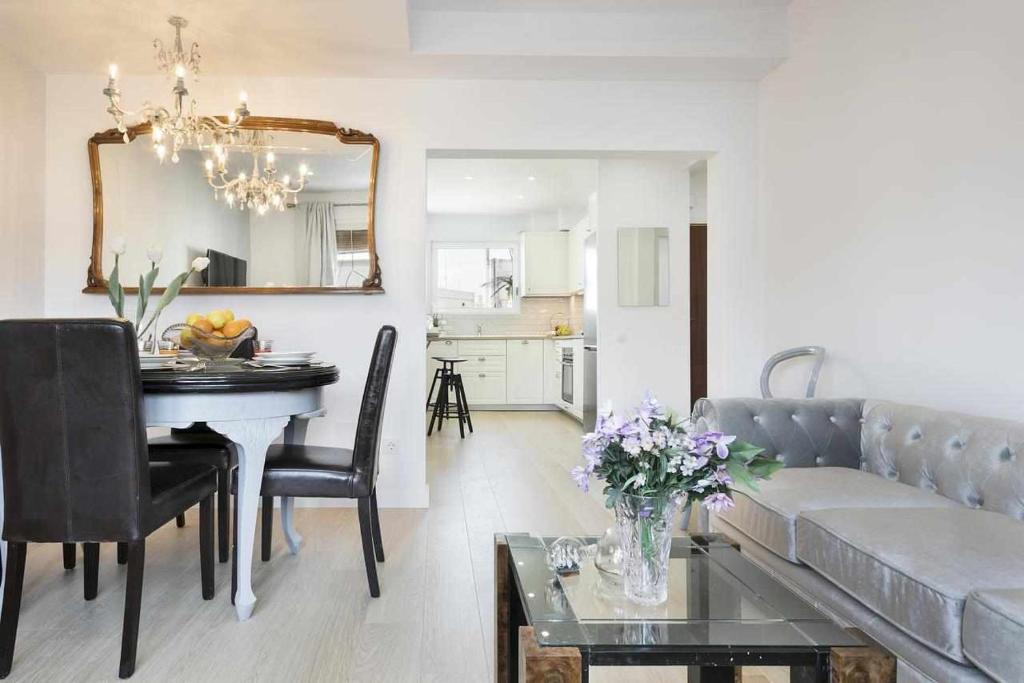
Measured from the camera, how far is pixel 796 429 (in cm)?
263

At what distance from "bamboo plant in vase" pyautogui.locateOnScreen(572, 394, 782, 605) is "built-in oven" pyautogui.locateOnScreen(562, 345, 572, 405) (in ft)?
18.9

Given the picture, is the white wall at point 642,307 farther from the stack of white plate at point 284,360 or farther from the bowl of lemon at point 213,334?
the bowl of lemon at point 213,334

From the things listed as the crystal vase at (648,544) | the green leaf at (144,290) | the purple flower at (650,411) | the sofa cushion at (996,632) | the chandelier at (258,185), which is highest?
the chandelier at (258,185)

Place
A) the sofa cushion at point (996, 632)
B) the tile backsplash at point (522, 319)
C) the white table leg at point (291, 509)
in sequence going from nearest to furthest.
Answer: the sofa cushion at point (996, 632)
the white table leg at point (291, 509)
the tile backsplash at point (522, 319)

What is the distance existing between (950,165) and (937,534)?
148cm

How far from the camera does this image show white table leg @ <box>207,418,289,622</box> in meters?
2.17

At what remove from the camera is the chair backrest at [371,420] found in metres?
2.38

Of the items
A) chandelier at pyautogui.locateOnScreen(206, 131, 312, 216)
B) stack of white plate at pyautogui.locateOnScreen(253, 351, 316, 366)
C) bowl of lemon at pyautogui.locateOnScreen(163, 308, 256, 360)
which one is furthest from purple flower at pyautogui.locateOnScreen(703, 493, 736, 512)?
chandelier at pyautogui.locateOnScreen(206, 131, 312, 216)

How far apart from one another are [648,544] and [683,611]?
0.44 feet

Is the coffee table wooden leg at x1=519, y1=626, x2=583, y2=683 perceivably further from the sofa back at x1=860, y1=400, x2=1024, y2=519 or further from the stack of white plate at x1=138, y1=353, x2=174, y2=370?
the stack of white plate at x1=138, y1=353, x2=174, y2=370

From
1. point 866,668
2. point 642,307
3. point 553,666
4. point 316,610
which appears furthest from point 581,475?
point 642,307

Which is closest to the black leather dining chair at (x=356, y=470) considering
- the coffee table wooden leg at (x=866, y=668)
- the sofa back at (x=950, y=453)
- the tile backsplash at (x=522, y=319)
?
the coffee table wooden leg at (x=866, y=668)

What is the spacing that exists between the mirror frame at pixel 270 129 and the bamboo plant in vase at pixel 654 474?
262 centimetres

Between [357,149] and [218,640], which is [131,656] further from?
[357,149]
